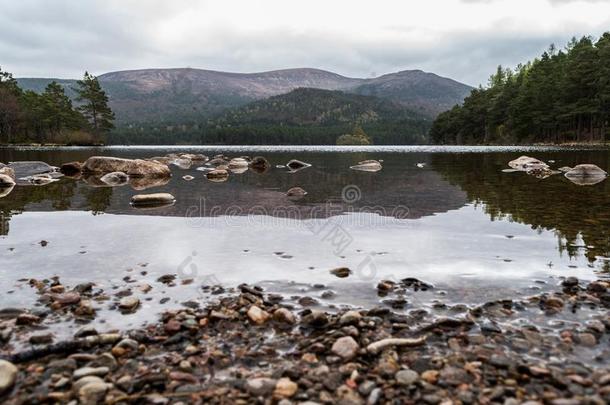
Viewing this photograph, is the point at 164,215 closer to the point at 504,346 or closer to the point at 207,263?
the point at 207,263

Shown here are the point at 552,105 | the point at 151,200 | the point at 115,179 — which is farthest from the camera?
the point at 552,105

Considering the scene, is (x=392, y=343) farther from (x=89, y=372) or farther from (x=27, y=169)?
(x=27, y=169)

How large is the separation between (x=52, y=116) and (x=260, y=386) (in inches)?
5959

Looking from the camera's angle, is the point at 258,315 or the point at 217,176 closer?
the point at 258,315

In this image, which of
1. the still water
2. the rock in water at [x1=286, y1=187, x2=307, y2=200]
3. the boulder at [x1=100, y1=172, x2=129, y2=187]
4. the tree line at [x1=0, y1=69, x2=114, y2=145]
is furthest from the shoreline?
the tree line at [x1=0, y1=69, x2=114, y2=145]

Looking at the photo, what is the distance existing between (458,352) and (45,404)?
4.34 m

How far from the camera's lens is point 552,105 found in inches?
4026

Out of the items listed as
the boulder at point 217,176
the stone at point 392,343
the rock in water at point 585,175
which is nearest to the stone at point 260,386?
the stone at point 392,343

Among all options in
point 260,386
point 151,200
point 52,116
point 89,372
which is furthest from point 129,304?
point 52,116

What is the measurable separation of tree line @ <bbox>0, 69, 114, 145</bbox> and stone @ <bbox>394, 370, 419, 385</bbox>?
137m

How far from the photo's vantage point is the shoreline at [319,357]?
4.05m

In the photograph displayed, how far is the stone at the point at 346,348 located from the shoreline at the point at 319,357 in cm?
1

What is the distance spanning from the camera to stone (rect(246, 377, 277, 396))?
4.10 metres

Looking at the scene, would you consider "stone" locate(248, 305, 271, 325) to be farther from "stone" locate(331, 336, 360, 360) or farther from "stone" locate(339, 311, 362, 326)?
"stone" locate(331, 336, 360, 360)
